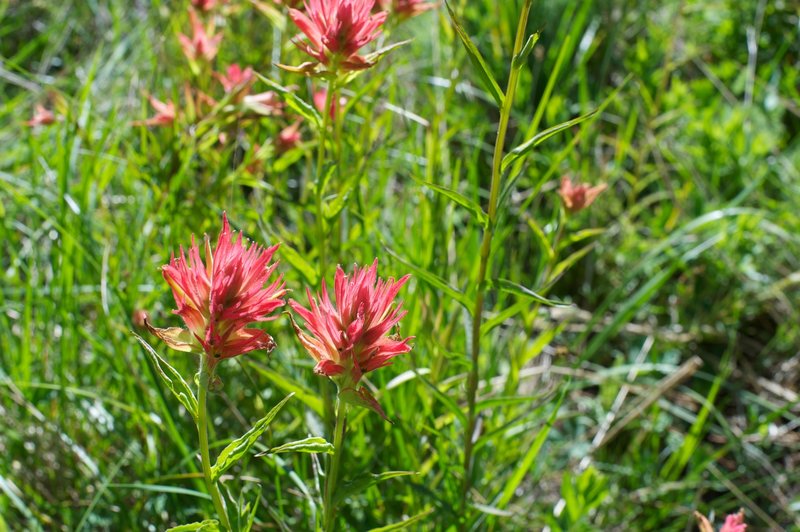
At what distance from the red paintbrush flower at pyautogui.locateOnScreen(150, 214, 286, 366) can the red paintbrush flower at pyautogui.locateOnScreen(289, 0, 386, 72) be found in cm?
29

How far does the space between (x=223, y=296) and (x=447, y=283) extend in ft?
1.17

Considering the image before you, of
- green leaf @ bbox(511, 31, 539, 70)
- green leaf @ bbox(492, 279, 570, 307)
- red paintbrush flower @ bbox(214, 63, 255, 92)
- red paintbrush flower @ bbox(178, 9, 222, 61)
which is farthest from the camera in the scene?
red paintbrush flower @ bbox(178, 9, 222, 61)

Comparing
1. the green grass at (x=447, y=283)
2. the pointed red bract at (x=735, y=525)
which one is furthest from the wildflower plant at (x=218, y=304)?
the pointed red bract at (x=735, y=525)

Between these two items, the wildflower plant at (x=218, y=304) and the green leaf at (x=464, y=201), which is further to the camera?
the green leaf at (x=464, y=201)

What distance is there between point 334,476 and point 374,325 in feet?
0.67

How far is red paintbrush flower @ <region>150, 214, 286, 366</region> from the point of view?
2.60ft

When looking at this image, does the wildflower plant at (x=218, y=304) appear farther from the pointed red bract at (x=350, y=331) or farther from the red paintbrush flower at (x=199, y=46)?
the red paintbrush flower at (x=199, y=46)

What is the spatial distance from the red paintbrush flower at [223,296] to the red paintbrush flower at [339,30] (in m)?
0.29

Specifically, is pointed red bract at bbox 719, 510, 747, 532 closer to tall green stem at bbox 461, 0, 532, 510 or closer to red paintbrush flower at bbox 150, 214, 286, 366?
tall green stem at bbox 461, 0, 532, 510

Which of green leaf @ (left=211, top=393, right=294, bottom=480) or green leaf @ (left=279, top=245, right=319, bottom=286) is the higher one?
green leaf @ (left=279, top=245, right=319, bottom=286)

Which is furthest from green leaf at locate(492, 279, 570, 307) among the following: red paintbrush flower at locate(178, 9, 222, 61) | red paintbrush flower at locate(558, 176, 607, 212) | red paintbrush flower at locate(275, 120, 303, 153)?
red paintbrush flower at locate(178, 9, 222, 61)

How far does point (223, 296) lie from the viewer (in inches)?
31.1

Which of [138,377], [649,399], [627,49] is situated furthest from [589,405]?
[627,49]

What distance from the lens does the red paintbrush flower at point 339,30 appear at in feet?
3.21
